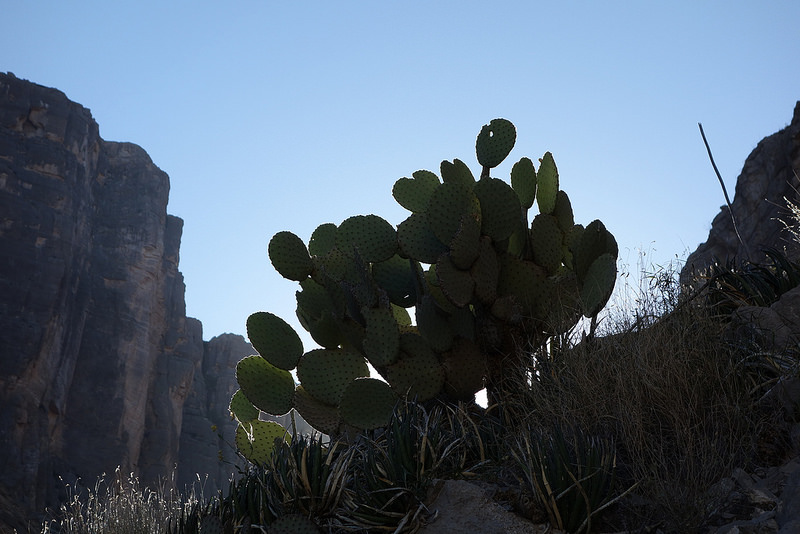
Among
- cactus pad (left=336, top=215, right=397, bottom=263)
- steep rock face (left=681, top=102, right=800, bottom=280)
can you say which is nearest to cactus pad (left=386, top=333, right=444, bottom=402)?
cactus pad (left=336, top=215, right=397, bottom=263)

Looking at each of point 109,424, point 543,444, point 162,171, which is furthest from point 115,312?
point 543,444

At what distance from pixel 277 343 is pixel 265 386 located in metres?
0.38

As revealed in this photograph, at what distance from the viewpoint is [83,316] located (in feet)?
104

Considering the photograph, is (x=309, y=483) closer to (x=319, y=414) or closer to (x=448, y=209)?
(x=319, y=414)

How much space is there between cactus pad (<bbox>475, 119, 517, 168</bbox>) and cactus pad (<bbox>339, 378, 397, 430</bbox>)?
6.83 ft

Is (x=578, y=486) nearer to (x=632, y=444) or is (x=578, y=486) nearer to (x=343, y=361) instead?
(x=632, y=444)

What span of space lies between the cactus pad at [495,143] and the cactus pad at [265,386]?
7.93 ft

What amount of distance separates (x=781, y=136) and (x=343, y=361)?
12.2 metres

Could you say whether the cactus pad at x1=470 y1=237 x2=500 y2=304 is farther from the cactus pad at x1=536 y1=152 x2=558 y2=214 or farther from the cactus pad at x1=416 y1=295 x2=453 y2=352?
the cactus pad at x1=536 y1=152 x2=558 y2=214

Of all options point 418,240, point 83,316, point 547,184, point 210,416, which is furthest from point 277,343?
point 210,416

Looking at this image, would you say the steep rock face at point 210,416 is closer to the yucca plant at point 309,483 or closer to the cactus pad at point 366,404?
the cactus pad at point 366,404

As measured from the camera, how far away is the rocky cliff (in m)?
27.0

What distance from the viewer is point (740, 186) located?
46.8ft

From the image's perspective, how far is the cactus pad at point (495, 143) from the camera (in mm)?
5891
